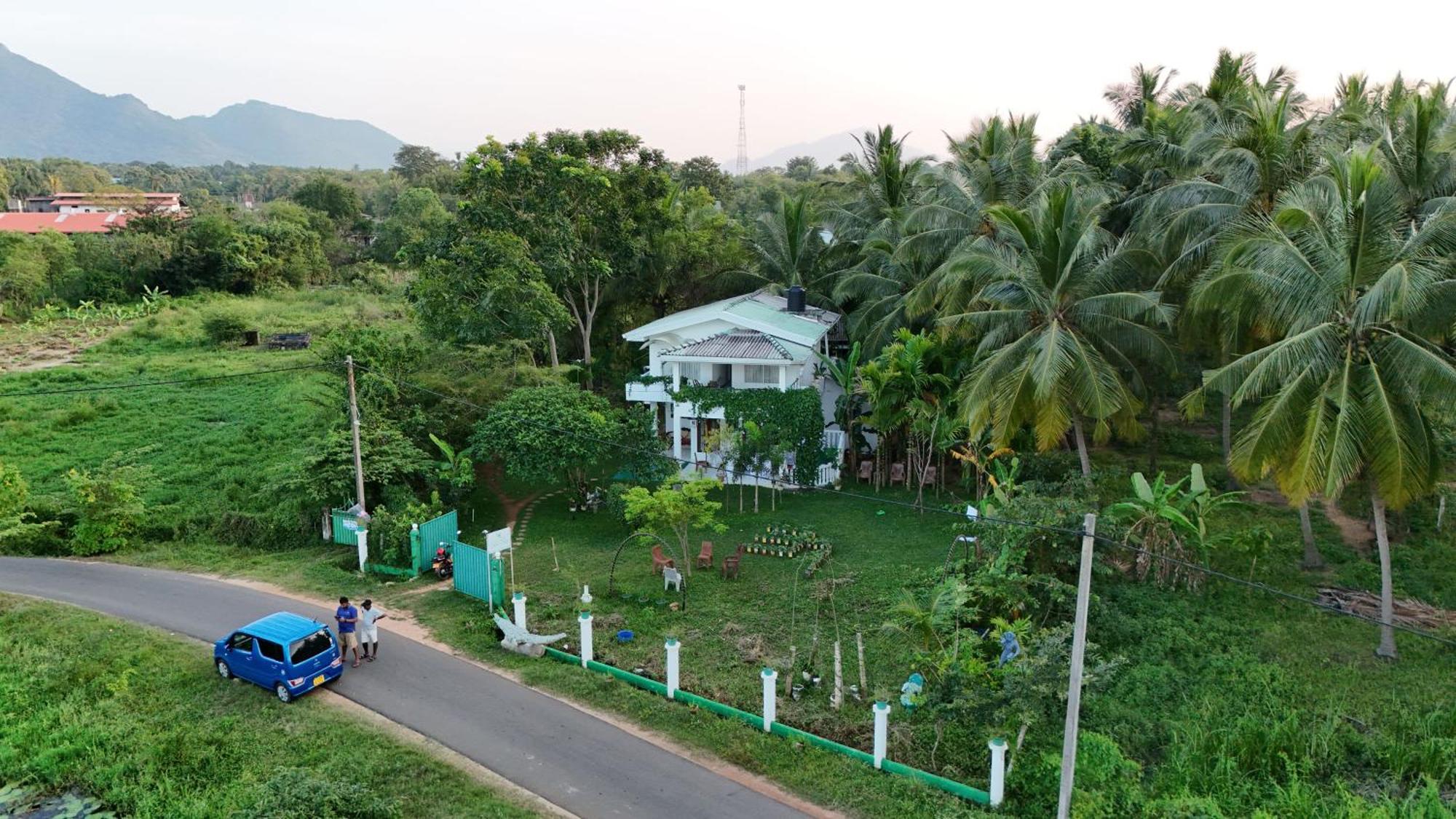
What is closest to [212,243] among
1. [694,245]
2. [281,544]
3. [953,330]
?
[694,245]

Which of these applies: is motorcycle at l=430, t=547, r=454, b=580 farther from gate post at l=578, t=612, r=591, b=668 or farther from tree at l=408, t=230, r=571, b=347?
tree at l=408, t=230, r=571, b=347

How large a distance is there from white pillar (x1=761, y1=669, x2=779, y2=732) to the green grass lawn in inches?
131

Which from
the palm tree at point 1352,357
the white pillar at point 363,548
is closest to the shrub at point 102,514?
the white pillar at point 363,548

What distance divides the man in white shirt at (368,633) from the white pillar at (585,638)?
11.3 ft

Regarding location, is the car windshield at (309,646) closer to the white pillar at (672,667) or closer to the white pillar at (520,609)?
the white pillar at (520,609)

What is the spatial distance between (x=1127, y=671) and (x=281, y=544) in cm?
1804

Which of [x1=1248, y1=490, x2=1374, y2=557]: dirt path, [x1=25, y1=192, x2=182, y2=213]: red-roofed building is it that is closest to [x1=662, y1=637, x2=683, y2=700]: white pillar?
[x1=1248, y1=490, x2=1374, y2=557]: dirt path

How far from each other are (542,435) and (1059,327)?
12.1 meters

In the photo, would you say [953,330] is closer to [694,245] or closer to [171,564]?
[694,245]

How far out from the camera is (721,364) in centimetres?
2492

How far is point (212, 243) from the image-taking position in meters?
50.6

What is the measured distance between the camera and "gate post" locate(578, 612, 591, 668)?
13.1 meters

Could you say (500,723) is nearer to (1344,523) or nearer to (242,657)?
(242,657)

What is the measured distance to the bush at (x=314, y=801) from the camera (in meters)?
8.91
